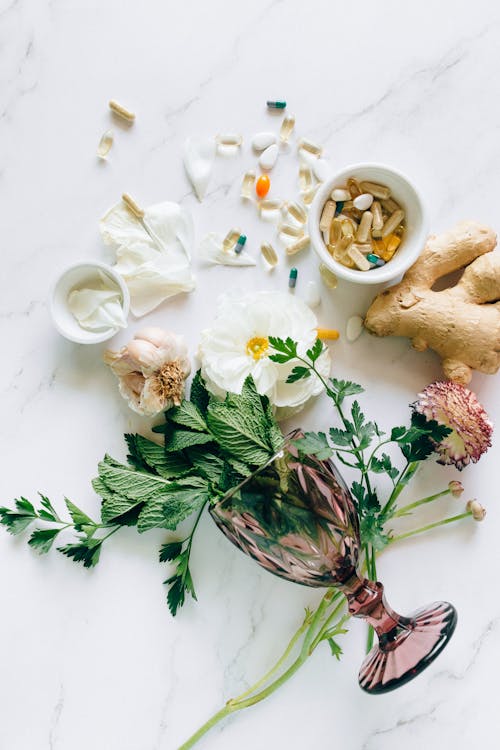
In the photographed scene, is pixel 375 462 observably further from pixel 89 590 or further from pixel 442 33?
pixel 442 33

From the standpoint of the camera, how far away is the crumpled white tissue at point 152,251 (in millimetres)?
979

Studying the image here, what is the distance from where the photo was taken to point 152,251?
0.98 meters

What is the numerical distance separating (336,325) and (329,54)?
40cm

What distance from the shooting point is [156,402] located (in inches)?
35.9

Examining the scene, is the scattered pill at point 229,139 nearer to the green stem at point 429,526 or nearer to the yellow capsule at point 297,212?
the yellow capsule at point 297,212

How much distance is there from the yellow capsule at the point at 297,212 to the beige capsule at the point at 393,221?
124mm

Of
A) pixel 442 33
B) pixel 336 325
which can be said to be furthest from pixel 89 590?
pixel 442 33

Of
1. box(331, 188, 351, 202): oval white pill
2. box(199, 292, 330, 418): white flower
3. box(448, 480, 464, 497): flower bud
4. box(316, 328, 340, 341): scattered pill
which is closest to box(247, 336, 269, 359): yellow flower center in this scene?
box(199, 292, 330, 418): white flower

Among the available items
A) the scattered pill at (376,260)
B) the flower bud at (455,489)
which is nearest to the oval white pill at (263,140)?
the scattered pill at (376,260)

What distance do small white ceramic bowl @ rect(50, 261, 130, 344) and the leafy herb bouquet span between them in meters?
0.15

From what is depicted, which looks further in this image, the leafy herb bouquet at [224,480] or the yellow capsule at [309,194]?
the yellow capsule at [309,194]

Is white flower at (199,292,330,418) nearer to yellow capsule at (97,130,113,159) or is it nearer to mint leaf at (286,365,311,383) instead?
mint leaf at (286,365,311,383)

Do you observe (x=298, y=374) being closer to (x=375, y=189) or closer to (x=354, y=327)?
(x=354, y=327)

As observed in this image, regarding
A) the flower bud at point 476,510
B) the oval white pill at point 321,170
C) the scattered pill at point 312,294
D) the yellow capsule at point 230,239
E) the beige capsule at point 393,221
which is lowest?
the flower bud at point 476,510
